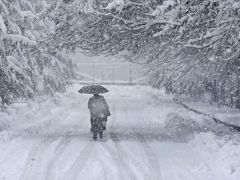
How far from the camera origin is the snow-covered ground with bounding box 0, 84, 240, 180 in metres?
11.2

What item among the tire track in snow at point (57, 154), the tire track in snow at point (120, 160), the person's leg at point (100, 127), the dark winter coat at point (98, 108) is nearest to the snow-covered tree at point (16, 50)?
the dark winter coat at point (98, 108)

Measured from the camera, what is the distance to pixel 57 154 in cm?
1388

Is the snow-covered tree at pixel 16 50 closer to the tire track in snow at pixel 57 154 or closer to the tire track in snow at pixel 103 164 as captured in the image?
the tire track in snow at pixel 57 154

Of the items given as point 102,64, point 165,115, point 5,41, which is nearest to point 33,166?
point 5,41

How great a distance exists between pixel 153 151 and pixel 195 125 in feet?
22.1

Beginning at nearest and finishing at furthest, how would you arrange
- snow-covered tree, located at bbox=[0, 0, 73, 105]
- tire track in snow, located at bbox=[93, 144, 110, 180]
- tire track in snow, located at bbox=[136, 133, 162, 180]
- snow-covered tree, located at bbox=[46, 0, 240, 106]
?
tire track in snow, located at bbox=[93, 144, 110, 180] → tire track in snow, located at bbox=[136, 133, 162, 180] → snow-covered tree, located at bbox=[46, 0, 240, 106] → snow-covered tree, located at bbox=[0, 0, 73, 105]

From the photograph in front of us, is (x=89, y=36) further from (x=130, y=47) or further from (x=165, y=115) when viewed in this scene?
(x=165, y=115)

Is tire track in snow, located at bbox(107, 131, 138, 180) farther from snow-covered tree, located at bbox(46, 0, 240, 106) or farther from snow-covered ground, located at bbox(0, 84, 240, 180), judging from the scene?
snow-covered tree, located at bbox(46, 0, 240, 106)

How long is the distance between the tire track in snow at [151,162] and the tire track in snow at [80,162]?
165 centimetres

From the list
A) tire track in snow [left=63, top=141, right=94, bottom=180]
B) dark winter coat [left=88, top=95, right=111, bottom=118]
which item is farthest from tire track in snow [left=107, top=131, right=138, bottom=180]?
dark winter coat [left=88, top=95, right=111, bottom=118]

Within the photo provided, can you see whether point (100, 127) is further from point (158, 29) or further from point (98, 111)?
point (158, 29)

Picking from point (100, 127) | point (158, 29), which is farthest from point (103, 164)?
point (158, 29)

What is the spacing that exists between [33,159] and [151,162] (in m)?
3.13

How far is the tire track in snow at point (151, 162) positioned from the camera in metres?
11.0
